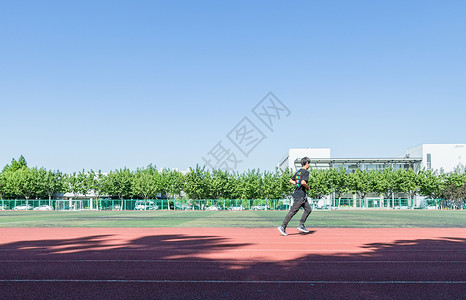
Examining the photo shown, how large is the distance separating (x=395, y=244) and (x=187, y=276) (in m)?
5.82

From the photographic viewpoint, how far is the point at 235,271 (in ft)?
20.0

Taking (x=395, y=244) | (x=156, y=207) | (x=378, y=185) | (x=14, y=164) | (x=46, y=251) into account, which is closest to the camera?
(x=46, y=251)

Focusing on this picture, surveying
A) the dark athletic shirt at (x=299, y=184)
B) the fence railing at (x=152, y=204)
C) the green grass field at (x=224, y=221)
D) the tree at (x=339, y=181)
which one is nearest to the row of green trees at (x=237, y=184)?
the tree at (x=339, y=181)

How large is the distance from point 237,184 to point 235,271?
2951 inches

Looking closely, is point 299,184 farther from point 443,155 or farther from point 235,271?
point 443,155

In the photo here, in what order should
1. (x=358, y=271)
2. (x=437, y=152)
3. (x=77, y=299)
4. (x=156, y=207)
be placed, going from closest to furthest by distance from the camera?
1. (x=77, y=299)
2. (x=358, y=271)
3. (x=156, y=207)
4. (x=437, y=152)

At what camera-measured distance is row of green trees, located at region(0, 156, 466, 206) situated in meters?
77.9

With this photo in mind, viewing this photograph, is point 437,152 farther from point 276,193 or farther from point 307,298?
point 307,298

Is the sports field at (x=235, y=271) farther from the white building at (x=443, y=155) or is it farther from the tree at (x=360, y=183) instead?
the white building at (x=443, y=155)

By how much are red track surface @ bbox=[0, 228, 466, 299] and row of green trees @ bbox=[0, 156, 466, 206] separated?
68.7 m

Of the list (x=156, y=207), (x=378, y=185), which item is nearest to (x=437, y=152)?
(x=378, y=185)

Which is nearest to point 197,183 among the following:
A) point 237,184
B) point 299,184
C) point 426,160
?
point 237,184

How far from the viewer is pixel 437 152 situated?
9694cm

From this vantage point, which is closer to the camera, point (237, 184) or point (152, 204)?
point (152, 204)
